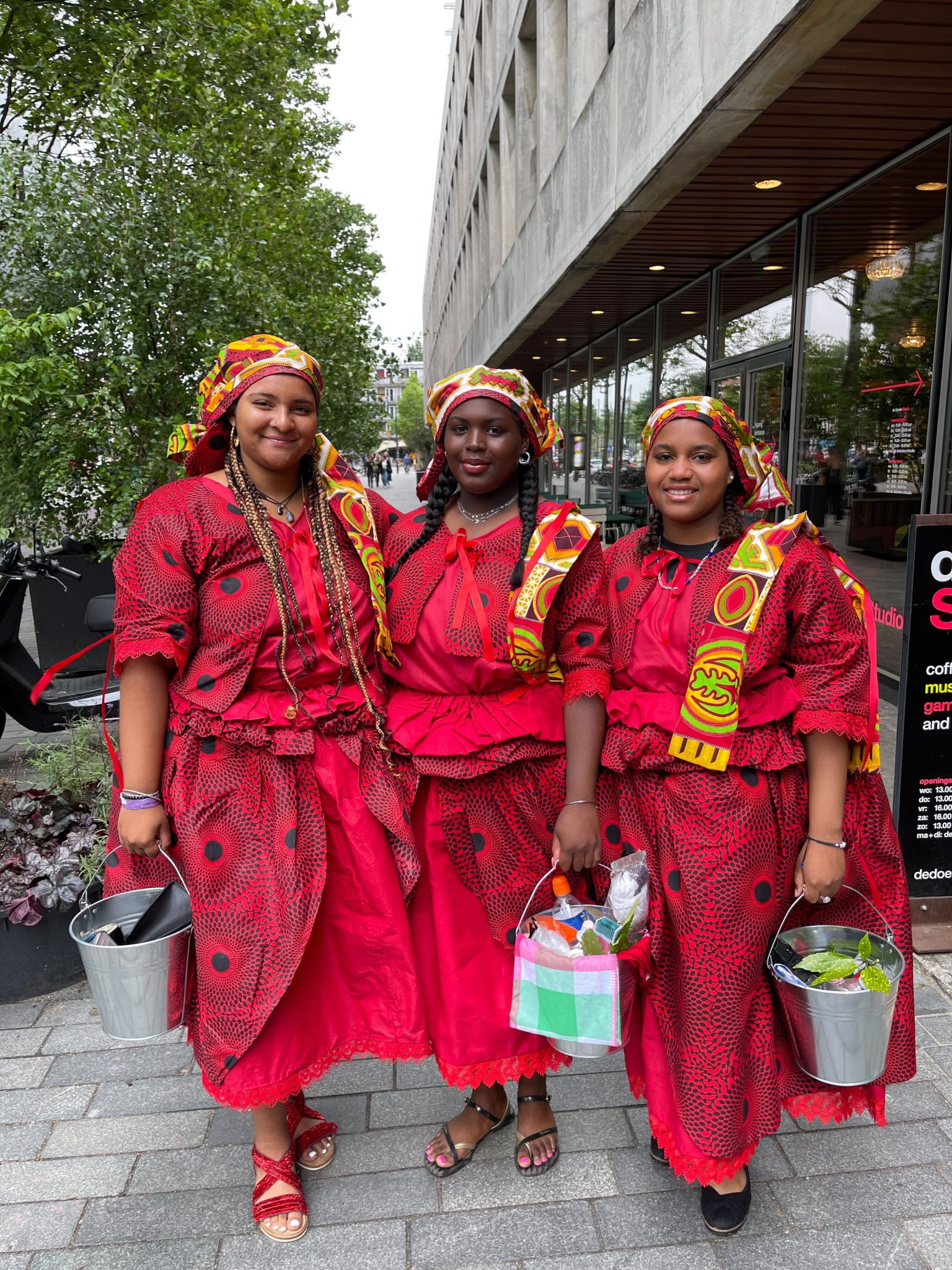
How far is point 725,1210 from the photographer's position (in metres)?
2.15

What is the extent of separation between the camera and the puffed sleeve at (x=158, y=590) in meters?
2.03

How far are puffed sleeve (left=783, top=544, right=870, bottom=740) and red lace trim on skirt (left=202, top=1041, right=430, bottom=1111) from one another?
4.25ft

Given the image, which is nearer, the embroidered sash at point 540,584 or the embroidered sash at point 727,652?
the embroidered sash at point 727,652

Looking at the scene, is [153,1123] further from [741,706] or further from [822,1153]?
[741,706]

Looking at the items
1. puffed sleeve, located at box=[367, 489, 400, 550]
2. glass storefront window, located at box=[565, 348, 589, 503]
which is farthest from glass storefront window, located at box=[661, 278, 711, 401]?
puffed sleeve, located at box=[367, 489, 400, 550]

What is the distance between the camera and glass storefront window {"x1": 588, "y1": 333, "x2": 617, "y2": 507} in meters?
14.6

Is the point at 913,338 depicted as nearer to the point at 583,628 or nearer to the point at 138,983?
the point at 583,628

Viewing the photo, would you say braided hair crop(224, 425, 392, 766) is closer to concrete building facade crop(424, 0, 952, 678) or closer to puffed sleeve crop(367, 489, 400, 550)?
puffed sleeve crop(367, 489, 400, 550)

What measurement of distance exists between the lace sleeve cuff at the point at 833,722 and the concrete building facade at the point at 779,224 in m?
3.71

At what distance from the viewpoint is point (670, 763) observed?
2041 mm

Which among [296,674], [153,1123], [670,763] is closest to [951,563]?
[670,763]

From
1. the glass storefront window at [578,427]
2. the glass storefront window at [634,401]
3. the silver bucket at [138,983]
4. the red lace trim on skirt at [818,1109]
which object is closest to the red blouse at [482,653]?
the silver bucket at [138,983]

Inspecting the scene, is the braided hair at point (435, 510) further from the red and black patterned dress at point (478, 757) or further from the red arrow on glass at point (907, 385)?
the red arrow on glass at point (907, 385)

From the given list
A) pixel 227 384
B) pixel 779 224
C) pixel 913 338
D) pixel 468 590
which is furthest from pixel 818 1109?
pixel 779 224
